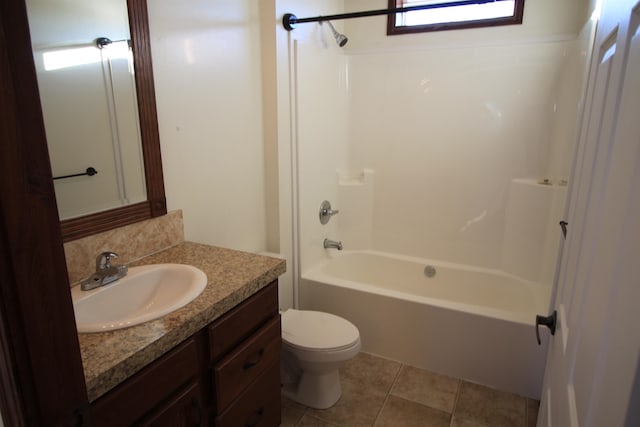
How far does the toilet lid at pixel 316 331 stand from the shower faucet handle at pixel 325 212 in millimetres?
808

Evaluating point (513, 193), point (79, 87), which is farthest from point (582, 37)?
point (79, 87)

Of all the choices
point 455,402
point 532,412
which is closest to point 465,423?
point 455,402

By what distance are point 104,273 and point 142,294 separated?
15 cm

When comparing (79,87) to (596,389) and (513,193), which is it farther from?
(513,193)

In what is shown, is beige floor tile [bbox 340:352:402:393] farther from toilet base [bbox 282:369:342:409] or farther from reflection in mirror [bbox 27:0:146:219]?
reflection in mirror [bbox 27:0:146:219]

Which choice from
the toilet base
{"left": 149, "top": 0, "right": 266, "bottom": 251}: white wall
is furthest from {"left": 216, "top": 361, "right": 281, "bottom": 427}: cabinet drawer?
{"left": 149, "top": 0, "right": 266, "bottom": 251}: white wall

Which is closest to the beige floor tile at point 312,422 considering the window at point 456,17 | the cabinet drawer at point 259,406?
the cabinet drawer at point 259,406

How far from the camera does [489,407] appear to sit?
6.68ft

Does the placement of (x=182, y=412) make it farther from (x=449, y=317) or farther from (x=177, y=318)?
(x=449, y=317)

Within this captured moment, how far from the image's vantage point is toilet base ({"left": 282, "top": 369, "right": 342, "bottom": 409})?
2035 mm

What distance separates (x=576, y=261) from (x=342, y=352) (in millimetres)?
1267

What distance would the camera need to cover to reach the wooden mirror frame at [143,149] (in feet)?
4.49

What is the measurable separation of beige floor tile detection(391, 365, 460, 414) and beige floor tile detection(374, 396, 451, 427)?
4 centimetres

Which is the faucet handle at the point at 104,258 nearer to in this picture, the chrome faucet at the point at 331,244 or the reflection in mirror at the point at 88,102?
the reflection in mirror at the point at 88,102
